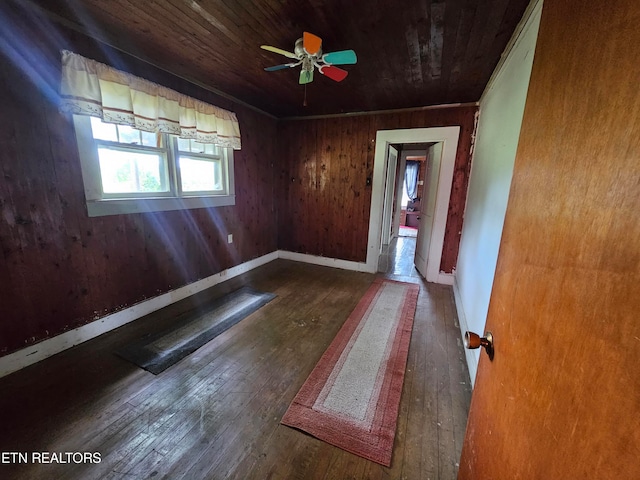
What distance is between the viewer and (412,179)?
8242mm

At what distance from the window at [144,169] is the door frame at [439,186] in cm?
205

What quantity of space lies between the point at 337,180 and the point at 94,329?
10.8 ft

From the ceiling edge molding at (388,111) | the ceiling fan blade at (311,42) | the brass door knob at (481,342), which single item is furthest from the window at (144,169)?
the brass door knob at (481,342)

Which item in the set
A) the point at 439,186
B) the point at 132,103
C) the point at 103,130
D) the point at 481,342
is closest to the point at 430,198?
the point at 439,186

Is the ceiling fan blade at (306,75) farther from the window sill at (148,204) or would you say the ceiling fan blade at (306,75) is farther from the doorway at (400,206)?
the doorway at (400,206)

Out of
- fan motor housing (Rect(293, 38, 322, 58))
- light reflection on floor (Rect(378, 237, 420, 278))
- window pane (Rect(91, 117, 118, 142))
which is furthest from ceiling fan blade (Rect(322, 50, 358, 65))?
light reflection on floor (Rect(378, 237, 420, 278))

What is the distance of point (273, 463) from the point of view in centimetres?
126

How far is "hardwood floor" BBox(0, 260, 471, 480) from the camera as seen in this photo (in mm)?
1238

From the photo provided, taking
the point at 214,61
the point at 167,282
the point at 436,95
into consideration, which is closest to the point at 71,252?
the point at 167,282

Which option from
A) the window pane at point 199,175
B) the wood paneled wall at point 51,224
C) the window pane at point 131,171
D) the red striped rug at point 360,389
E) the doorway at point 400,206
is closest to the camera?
the red striped rug at point 360,389

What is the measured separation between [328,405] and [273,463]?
431 mm

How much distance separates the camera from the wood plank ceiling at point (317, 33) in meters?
1.55

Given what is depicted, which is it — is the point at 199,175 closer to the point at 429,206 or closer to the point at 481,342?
the point at 429,206

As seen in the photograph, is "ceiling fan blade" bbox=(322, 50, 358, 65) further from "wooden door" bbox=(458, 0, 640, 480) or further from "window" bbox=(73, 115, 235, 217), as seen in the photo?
"window" bbox=(73, 115, 235, 217)
